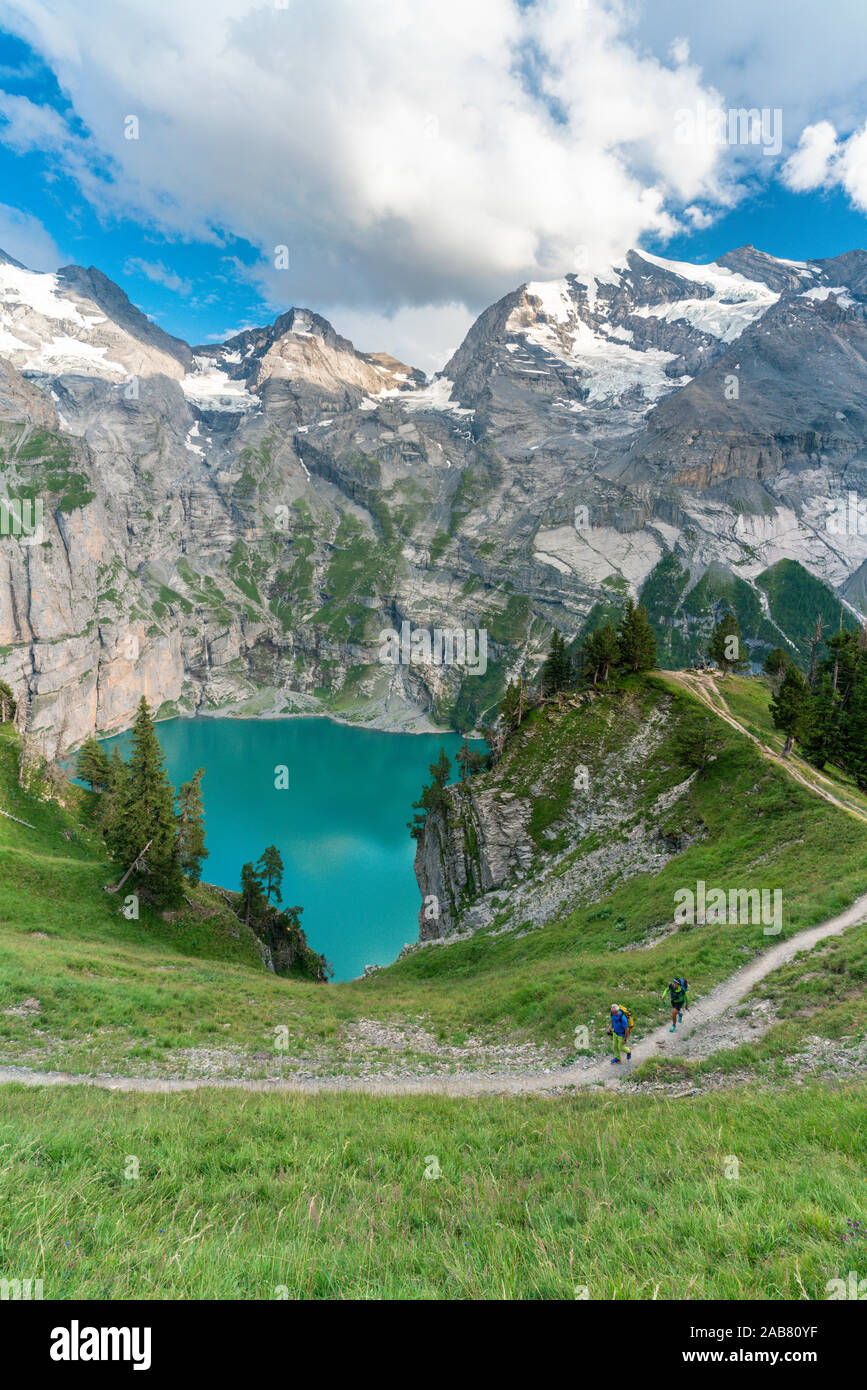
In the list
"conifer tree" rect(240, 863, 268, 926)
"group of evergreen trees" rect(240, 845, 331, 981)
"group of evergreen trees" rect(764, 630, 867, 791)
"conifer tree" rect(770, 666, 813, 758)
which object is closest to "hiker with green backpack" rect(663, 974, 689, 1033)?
"conifer tree" rect(770, 666, 813, 758)

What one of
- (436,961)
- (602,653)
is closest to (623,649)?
(602,653)

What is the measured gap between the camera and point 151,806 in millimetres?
34469

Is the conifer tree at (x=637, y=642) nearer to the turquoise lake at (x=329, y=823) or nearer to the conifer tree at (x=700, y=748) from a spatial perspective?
the conifer tree at (x=700, y=748)

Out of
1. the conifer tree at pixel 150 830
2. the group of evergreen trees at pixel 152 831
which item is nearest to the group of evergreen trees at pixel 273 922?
the group of evergreen trees at pixel 152 831

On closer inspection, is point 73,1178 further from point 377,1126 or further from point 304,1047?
point 304,1047

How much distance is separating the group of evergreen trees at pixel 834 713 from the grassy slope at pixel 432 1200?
30.6 meters

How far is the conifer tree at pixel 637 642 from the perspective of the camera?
162 ft

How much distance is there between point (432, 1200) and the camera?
5594mm

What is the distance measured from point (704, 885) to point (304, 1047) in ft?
61.5

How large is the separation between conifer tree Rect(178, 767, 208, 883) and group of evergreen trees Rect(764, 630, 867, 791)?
3958cm

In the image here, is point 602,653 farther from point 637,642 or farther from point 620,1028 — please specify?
point 620,1028

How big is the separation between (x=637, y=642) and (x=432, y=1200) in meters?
48.6
